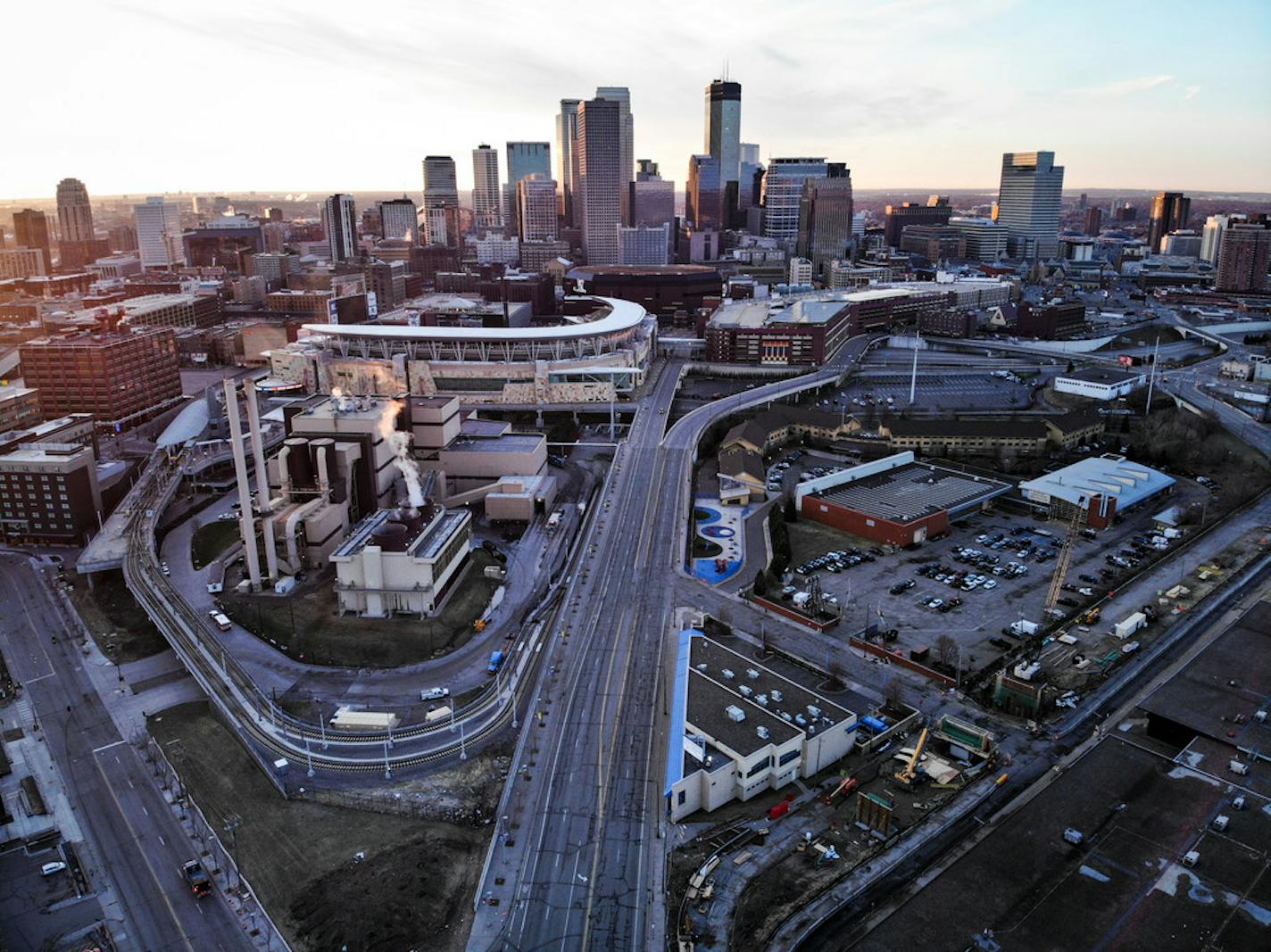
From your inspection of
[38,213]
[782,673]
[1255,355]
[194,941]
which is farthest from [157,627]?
[38,213]

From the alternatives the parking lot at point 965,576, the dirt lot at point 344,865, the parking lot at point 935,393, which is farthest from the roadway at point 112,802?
the parking lot at point 935,393

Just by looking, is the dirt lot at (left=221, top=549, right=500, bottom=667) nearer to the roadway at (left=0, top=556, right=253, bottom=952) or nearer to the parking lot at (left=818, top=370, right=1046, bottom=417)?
the roadway at (left=0, top=556, right=253, bottom=952)

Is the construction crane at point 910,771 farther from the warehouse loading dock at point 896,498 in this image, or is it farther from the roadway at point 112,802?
the warehouse loading dock at point 896,498

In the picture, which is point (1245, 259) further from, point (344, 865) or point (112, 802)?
point (112, 802)

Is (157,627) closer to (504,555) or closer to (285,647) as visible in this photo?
(285,647)

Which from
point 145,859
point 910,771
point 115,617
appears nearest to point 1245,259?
point 910,771

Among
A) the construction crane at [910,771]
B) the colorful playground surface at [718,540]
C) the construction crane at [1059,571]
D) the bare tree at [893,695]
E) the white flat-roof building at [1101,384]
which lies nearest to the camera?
the construction crane at [910,771]
